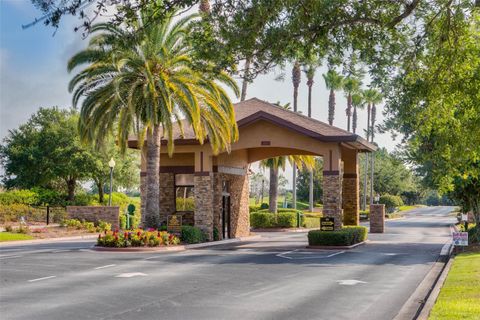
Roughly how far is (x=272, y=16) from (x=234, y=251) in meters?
17.6

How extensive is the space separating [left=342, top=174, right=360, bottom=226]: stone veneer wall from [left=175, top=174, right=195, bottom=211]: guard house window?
9.44 metres

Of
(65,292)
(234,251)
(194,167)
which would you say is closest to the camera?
(65,292)

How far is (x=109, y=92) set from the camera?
27984 mm

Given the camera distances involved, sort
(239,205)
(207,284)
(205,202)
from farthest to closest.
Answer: (239,205)
(205,202)
(207,284)

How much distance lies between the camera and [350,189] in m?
37.4

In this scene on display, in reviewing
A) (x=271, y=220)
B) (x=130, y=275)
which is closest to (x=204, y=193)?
(x=130, y=275)

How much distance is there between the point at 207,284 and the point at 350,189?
23015 millimetres

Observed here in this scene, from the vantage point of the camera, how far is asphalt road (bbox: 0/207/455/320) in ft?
38.6

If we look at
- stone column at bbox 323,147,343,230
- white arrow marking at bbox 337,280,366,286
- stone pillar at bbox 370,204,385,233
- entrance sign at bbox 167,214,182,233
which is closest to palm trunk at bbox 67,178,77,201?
stone pillar at bbox 370,204,385,233

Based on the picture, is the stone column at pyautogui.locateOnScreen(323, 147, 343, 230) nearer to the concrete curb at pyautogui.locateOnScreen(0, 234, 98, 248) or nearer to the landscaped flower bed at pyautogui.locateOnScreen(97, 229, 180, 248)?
the landscaped flower bed at pyautogui.locateOnScreen(97, 229, 180, 248)

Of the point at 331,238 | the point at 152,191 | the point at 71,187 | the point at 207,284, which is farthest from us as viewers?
the point at 71,187

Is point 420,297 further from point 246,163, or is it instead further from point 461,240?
point 246,163

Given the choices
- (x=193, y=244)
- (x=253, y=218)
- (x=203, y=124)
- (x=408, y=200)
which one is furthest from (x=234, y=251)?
(x=408, y=200)

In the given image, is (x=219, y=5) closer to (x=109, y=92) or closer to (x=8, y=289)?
(x=8, y=289)
